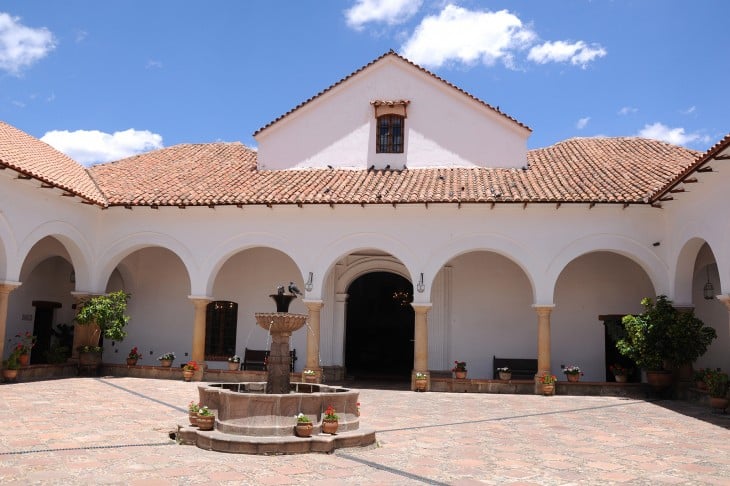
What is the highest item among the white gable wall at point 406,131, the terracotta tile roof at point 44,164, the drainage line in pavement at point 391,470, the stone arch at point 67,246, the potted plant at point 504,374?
the white gable wall at point 406,131

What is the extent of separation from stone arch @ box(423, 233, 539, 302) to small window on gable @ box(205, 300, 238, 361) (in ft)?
20.9

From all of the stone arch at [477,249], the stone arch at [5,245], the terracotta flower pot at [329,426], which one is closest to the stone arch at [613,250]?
the stone arch at [477,249]

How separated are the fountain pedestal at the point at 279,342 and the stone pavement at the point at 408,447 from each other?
140cm

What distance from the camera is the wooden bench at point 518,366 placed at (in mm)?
17391

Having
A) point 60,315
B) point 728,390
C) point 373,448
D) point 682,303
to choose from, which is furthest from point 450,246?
point 60,315

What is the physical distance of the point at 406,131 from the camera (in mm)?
18562

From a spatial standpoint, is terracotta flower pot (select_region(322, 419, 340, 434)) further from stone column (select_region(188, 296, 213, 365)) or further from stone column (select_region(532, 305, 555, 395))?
stone column (select_region(188, 296, 213, 365))

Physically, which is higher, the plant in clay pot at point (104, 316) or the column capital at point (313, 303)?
the column capital at point (313, 303)

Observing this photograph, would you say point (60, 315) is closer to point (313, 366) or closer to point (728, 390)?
point (313, 366)

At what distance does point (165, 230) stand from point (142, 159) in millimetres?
4714

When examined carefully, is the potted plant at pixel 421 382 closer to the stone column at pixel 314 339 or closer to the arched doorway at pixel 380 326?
the stone column at pixel 314 339

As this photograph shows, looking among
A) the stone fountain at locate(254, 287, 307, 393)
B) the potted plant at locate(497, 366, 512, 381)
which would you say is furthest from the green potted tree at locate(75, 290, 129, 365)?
the potted plant at locate(497, 366, 512, 381)

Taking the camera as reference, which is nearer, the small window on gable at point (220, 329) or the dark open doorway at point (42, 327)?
the small window on gable at point (220, 329)

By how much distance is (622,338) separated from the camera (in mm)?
15758
